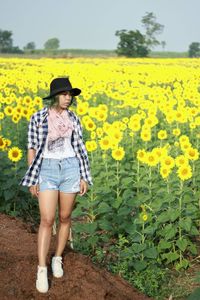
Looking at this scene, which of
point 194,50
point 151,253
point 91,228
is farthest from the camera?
point 194,50

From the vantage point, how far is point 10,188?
7.88m

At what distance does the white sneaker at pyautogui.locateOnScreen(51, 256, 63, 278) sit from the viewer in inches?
193

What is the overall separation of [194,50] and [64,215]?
3732 inches

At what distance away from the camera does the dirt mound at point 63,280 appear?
4699 mm

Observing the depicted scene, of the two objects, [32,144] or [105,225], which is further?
[105,225]

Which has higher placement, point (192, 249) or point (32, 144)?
point (32, 144)

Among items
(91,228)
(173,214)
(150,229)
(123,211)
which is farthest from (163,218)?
(91,228)

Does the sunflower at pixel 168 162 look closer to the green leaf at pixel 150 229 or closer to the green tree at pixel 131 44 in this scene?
the green leaf at pixel 150 229

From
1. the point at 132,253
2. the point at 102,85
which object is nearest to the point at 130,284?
the point at 132,253

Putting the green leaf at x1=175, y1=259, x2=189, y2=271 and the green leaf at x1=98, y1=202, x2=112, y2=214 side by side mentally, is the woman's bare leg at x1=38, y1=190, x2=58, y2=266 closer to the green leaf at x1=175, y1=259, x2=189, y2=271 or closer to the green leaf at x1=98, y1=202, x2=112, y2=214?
the green leaf at x1=98, y1=202, x2=112, y2=214

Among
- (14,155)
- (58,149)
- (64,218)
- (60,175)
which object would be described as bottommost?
(14,155)

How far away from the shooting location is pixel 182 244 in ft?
21.2

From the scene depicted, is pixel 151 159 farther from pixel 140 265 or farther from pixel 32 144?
pixel 32 144

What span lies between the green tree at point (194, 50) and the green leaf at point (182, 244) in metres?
89.4
